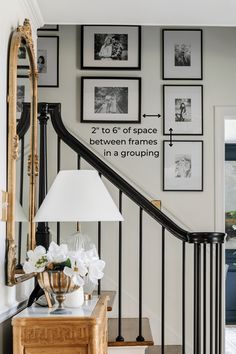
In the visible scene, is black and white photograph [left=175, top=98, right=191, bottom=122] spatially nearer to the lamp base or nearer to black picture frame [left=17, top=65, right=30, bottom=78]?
black picture frame [left=17, top=65, right=30, bottom=78]

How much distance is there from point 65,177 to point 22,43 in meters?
0.70

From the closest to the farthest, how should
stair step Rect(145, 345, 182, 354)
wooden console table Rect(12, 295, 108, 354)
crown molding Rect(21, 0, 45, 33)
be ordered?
wooden console table Rect(12, 295, 108, 354), crown molding Rect(21, 0, 45, 33), stair step Rect(145, 345, 182, 354)

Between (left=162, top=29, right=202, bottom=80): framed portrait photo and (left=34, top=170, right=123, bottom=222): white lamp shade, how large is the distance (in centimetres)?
179

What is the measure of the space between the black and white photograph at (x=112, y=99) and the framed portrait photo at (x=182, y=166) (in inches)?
16.3

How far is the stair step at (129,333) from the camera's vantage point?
356cm

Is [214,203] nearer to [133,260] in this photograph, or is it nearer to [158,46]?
[133,260]

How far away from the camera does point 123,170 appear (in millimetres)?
4828

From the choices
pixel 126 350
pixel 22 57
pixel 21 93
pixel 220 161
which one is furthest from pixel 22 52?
pixel 220 161

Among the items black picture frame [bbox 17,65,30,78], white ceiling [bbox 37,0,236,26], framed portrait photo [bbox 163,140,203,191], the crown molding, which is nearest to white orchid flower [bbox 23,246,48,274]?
black picture frame [bbox 17,65,30,78]

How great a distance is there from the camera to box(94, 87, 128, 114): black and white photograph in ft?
15.9

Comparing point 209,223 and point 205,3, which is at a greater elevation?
point 205,3

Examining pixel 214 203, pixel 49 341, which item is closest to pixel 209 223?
pixel 214 203

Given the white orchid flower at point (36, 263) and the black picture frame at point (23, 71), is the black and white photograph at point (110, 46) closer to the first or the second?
the black picture frame at point (23, 71)

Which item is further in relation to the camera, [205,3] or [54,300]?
[205,3]
